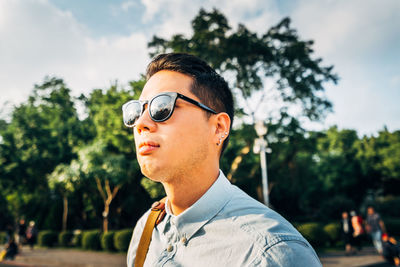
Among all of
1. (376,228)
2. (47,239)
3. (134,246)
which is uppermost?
(134,246)

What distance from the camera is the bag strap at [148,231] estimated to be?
5.03 feet

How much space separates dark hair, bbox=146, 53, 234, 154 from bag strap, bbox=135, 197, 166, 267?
25.6 inches

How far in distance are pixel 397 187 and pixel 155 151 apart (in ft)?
148

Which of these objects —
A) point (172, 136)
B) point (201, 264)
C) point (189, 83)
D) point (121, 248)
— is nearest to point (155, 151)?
point (172, 136)

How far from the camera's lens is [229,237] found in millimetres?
1153

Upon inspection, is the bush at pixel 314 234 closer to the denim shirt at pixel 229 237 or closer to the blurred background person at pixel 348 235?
the blurred background person at pixel 348 235

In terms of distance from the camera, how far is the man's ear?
59.6 inches

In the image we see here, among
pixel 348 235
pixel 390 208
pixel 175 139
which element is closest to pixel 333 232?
pixel 348 235

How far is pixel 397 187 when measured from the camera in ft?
125

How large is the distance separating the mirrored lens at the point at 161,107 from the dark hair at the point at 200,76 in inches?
5.5

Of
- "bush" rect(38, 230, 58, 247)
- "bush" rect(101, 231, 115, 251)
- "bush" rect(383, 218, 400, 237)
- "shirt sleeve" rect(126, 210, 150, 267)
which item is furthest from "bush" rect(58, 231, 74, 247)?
"bush" rect(383, 218, 400, 237)

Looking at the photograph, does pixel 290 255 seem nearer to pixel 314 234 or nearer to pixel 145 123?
pixel 145 123

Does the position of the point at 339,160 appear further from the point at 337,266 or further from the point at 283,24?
the point at 337,266

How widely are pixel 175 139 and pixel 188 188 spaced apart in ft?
0.81
